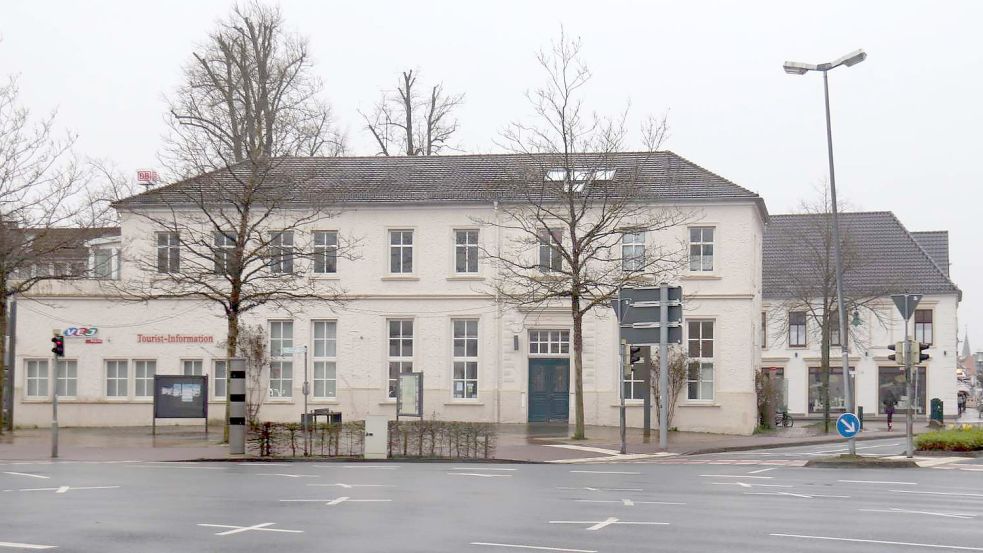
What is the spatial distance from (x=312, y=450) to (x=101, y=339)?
16.4 metres

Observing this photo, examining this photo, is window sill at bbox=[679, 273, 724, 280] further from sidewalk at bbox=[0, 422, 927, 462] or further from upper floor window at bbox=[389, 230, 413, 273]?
upper floor window at bbox=[389, 230, 413, 273]

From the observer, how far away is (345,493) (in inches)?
687

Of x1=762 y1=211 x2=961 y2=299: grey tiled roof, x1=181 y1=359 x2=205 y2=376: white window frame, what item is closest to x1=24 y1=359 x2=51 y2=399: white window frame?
x1=181 y1=359 x2=205 y2=376: white window frame

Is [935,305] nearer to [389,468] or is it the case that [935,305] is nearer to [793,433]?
[793,433]

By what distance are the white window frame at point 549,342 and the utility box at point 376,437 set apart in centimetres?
1461

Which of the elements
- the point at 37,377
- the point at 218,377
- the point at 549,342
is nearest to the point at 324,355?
the point at 218,377

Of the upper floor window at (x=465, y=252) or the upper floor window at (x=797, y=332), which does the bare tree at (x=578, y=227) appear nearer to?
the upper floor window at (x=465, y=252)

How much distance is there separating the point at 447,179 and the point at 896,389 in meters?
29.9

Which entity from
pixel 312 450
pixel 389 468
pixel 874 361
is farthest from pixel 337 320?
pixel 874 361

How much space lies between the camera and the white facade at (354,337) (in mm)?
39781

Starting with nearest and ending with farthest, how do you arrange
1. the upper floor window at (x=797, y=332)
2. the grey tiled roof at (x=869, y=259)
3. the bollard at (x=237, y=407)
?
the bollard at (x=237, y=407) < the grey tiled roof at (x=869, y=259) < the upper floor window at (x=797, y=332)

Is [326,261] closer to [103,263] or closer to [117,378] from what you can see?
[103,263]

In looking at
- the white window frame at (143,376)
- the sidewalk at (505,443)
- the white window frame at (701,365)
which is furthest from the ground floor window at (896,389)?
the white window frame at (143,376)

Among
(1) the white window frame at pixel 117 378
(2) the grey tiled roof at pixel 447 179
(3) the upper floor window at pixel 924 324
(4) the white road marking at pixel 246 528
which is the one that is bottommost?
(4) the white road marking at pixel 246 528
